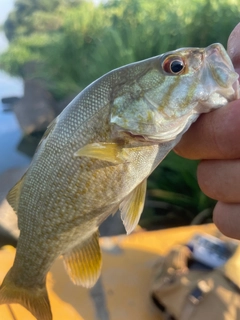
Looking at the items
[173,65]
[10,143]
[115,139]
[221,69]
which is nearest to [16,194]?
[115,139]

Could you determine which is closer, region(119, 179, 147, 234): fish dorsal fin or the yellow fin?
the yellow fin

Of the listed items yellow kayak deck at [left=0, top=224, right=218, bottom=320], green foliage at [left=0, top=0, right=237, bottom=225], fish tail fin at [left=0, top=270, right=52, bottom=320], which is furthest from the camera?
green foliage at [left=0, top=0, right=237, bottom=225]

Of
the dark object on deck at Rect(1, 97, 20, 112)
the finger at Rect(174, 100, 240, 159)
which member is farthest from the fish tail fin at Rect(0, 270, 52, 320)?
the dark object on deck at Rect(1, 97, 20, 112)

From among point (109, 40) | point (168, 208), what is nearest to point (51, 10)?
point (109, 40)

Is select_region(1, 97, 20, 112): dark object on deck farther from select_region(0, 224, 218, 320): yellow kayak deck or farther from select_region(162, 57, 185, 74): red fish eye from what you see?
select_region(162, 57, 185, 74): red fish eye

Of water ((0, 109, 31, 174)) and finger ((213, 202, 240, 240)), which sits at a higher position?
finger ((213, 202, 240, 240))

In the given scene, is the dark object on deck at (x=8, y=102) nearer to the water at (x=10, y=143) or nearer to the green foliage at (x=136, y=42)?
the water at (x=10, y=143)

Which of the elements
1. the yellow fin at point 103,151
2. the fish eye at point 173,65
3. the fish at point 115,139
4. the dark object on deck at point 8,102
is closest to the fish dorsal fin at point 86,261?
the fish at point 115,139

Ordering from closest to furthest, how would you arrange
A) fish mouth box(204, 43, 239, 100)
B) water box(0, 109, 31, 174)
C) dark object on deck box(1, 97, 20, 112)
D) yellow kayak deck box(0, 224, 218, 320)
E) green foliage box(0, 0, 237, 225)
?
1. fish mouth box(204, 43, 239, 100)
2. yellow kayak deck box(0, 224, 218, 320)
3. green foliage box(0, 0, 237, 225)
4. water box(0, 109, 31, 174)
5. dark object on deck box(1, 97, 20, 112)
